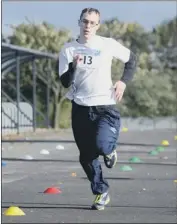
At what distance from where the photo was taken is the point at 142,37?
64.8 meters

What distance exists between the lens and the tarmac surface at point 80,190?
23.9ft

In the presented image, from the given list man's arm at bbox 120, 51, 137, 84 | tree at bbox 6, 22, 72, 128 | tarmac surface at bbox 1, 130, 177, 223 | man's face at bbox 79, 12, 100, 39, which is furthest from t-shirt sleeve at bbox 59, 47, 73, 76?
tree at bbox 6, 22, 72, 128

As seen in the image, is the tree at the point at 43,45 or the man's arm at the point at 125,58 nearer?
the man's arm at the point at 125,58

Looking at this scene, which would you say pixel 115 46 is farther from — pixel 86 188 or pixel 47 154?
pixel 47 154

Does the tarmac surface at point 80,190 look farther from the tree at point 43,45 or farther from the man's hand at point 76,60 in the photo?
the tree at point 43,45

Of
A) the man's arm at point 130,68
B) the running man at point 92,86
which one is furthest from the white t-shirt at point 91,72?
the man's arm at point 130,68

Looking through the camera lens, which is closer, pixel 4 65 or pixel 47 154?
pixel 47 154

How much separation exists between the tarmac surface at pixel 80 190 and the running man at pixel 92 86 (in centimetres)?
67

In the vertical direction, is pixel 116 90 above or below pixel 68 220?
above

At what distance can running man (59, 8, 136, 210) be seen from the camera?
754 centimetres

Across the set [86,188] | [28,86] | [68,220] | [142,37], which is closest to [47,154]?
[86,188]

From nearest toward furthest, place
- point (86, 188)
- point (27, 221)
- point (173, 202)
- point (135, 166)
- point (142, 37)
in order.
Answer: point (27, 221), point (173, 202), point (86, 188), point (135, 166), point (142, 37)

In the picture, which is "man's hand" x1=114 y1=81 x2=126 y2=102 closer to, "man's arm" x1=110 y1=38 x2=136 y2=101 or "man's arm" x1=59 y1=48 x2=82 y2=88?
"man's arm" x1=110 y1=38 x2=136 y2=101

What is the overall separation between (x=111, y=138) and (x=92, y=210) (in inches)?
29.8
